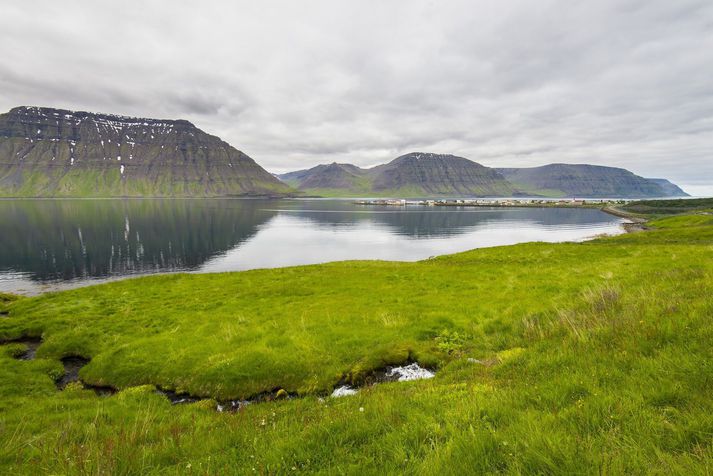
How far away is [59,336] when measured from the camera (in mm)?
22016

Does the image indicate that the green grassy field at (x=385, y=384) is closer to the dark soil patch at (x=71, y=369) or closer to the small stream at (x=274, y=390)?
the small stream at (x=274, y=390)

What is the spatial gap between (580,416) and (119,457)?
8916 millimetres

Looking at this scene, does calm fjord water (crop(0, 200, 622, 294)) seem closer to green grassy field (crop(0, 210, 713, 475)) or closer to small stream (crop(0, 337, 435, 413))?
green grassy field (crop(0, 210, 713, 475))

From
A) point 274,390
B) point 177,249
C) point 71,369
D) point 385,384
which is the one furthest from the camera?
point 177,249

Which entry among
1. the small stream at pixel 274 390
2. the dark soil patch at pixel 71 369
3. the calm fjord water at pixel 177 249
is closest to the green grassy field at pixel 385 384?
the small stream at pixel 274 390

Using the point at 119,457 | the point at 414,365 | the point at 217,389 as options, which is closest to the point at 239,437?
the point at 119,457

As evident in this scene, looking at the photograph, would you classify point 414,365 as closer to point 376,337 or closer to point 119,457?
point 376,337

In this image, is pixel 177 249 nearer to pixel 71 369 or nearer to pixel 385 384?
pixel 71 369

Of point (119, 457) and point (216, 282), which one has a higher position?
point (119, 457)

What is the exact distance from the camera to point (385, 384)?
12.5 metres

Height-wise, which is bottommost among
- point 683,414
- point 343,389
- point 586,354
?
point 343,389

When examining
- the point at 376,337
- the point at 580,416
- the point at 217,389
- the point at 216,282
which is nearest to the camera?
the point at 580,416

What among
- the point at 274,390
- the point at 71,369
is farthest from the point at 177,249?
the point at 274,390

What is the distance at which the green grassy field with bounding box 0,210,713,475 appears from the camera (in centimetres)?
553
